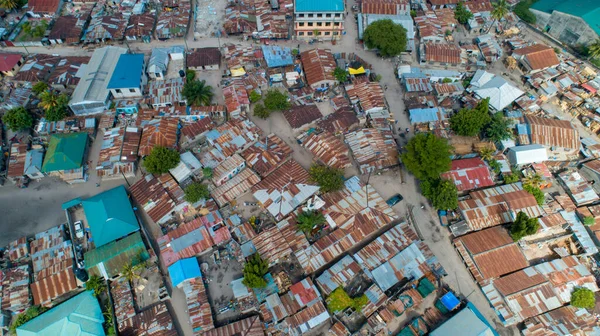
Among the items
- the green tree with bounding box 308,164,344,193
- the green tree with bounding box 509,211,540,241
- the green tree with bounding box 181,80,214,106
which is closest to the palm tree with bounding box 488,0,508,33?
the green tree with bounding box 509,211,540,241

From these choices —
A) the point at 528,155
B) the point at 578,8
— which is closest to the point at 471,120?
the point at 528,155

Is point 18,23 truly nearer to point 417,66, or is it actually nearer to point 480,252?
point 417,66

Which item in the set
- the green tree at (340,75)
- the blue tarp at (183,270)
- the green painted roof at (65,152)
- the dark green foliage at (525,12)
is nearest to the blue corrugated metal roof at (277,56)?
the green tree at (340,75)

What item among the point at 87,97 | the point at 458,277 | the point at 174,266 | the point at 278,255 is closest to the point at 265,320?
the point at 278,255

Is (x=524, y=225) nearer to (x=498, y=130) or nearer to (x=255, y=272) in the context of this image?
(x=498, y=130)

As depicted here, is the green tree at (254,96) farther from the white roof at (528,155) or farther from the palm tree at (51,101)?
the white roof at (528,155)

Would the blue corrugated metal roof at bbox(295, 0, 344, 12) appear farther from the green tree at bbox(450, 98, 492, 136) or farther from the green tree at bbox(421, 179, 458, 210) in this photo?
the green tree at bbox(421, 179, 458, 210)

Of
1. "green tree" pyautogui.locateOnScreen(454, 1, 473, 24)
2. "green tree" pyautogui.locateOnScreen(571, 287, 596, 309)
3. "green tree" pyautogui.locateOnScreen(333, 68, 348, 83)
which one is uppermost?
"green tree" pyautogui.locateOnScreen(454, 1, 473, 24)
